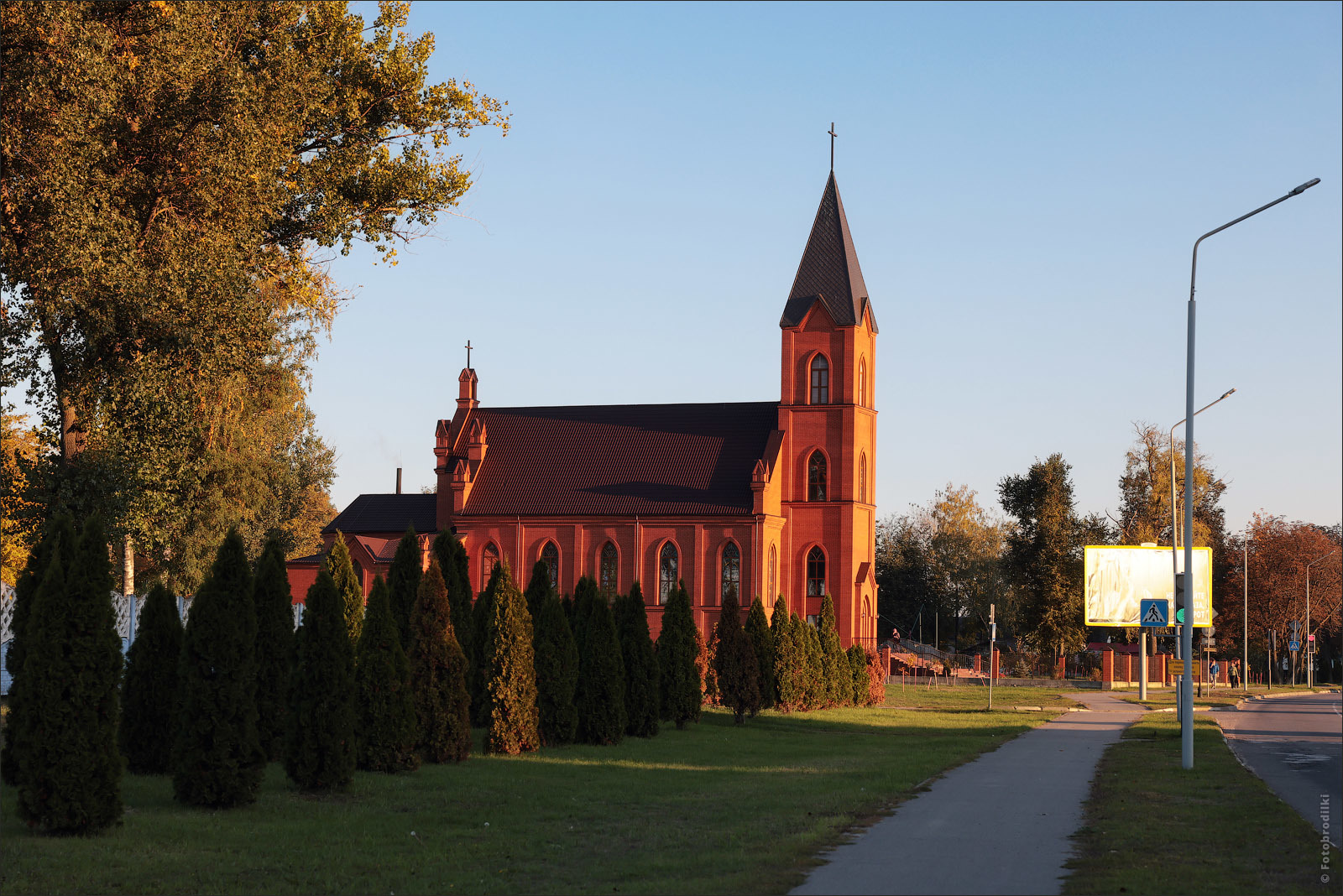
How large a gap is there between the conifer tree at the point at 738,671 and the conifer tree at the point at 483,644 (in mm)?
6537

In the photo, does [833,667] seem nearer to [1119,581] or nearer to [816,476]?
[1119,581]

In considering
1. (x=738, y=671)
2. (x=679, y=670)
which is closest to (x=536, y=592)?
(x=679, y=670)

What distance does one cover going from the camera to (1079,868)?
10477 millimetres

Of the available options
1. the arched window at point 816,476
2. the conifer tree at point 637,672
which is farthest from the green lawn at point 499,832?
the arched window at point 816,476

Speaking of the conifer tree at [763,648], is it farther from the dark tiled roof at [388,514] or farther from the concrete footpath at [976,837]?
the dark tiled roof at [388,514]

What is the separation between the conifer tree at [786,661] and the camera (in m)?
32.2

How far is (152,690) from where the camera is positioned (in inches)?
606

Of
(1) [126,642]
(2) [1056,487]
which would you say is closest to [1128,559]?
(2) [1056,487]

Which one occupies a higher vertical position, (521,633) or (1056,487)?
(1056,487)

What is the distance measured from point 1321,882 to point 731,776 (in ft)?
30.1

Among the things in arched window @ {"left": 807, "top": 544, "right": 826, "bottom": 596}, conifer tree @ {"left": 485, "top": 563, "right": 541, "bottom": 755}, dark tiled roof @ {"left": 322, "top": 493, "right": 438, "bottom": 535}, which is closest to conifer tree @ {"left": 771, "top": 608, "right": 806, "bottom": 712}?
conifer tree @ {"left": 485, "top": 563, "right": 541, "bottom": 755}

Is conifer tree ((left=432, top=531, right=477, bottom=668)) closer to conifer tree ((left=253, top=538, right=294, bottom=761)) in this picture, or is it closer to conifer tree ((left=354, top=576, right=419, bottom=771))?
conifer tree ((left=354, top=576, right=419, bottom=771))

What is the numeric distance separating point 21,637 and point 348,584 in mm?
6654

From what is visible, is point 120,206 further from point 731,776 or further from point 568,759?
point 731,776
